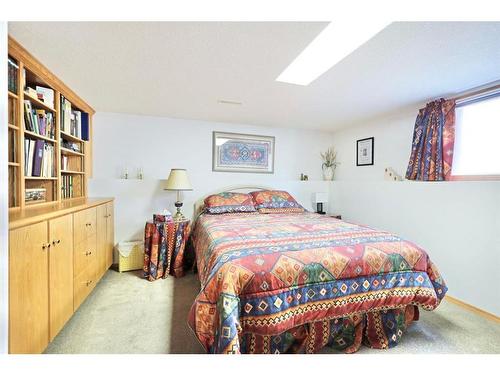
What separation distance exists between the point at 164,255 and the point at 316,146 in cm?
292

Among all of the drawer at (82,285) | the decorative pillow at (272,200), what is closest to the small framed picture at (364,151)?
the decorative pillow at (272,200)

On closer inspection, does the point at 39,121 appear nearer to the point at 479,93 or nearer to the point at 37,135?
the point at 37,135

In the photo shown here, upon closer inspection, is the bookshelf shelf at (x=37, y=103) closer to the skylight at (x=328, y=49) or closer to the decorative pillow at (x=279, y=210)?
the skylight at (x=328, y=49)

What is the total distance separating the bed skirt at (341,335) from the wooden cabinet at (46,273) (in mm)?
1107

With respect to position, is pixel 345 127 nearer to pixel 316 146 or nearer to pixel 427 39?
pixel 316 146

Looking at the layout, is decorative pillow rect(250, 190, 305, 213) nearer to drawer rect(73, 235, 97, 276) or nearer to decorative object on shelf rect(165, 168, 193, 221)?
decorative object on shelf rect(165, 168, 193, 221)

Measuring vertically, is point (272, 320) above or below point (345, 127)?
below

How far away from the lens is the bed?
120 cm

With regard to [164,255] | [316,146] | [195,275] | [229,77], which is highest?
[229,77]

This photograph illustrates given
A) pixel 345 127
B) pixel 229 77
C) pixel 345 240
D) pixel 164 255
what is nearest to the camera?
pixel 345 240

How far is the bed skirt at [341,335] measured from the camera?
4.28 ft
